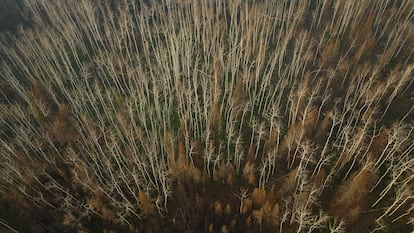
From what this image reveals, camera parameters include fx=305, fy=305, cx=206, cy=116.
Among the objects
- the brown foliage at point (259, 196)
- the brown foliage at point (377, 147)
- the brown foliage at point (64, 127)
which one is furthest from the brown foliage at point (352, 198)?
the brown foliage at point (64, 127)

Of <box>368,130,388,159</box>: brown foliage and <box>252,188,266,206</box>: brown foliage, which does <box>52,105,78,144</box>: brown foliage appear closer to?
<box>252,188,266,206</box>: brown foliage

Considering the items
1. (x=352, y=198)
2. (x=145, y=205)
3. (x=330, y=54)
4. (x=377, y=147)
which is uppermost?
(x=330, y=54)

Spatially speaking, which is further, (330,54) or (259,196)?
(330,54)

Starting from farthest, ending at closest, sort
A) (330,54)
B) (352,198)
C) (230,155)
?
1. (330,54)
2. (230,155)
3. (352,198)

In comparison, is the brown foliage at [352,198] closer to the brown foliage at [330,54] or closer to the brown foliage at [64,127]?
the brown foliage at [330,54]

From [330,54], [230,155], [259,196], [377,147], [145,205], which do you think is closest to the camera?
[259,196]

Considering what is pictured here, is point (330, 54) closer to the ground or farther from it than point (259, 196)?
farther from it

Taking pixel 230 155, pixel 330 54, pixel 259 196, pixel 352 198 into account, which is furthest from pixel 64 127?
pixel 330 54

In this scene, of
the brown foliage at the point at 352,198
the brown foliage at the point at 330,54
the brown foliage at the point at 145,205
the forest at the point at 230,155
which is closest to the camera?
the brown foliage at the point at 352,198

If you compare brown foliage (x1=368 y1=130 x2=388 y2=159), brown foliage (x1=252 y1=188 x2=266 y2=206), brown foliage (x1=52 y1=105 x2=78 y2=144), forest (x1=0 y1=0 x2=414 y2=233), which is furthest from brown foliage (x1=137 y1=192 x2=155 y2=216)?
brown foliage (x1=368 y1=130 x2=388 y2=159)

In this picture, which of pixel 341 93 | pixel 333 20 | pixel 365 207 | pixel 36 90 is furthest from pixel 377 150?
pixel 36 90

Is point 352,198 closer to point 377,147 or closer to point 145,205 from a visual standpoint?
point 377,147
